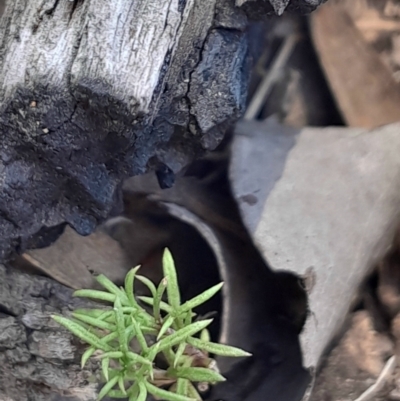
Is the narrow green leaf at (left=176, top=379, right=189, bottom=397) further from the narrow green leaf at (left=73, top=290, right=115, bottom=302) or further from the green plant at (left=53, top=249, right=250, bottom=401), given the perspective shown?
the narrow green leaf at (left=73, top=290, right=115, bottom=302)

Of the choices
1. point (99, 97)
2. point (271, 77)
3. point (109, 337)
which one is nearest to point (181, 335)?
point (109, 337)

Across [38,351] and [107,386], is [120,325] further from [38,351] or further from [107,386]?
[38,351]

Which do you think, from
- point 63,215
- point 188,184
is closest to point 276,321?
point 188,184

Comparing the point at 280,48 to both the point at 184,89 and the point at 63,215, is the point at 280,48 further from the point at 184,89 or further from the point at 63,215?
the point at 63,215

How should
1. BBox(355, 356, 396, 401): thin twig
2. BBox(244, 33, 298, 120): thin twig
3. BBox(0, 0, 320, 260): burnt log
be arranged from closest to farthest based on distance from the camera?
BBox(0, 0, 320, 260): burnt log, BBox(355, 356, 396, 401): thin twig, BBox(244, 33, 298, 120): thin twig

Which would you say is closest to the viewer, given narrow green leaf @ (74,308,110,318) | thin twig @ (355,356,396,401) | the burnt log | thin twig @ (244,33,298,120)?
the burnt log

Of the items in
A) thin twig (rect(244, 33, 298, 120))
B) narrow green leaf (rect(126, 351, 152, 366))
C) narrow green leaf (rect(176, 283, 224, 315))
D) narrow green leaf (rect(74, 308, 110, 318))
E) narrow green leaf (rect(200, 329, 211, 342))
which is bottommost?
narrow green leaf (rect(126, 351, 152, 366))

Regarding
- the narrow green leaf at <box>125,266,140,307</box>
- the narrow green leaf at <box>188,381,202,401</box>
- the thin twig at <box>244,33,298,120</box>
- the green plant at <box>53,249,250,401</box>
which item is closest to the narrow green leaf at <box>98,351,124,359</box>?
the green plant at <box>53,249,250,401</box>
